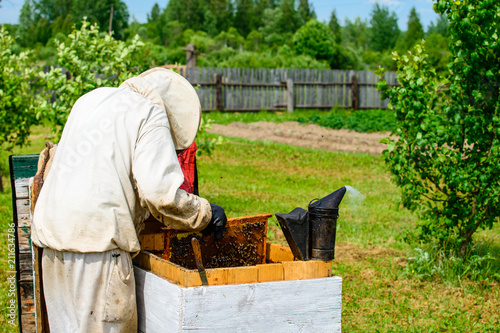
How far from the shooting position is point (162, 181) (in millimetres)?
2387

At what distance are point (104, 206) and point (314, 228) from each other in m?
0.97

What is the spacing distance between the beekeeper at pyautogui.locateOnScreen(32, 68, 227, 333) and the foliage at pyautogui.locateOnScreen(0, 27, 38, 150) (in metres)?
6.09

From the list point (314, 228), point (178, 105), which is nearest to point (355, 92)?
point (178, 105)

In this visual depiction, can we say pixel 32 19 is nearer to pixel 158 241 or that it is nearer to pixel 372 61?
pixel 372 61

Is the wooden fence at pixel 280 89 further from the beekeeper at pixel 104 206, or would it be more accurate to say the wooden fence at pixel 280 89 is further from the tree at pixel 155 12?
the tree at pixel 155 12

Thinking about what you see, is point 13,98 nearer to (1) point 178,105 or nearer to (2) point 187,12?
(1) point 178,105

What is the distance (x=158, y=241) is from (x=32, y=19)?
85179 mm

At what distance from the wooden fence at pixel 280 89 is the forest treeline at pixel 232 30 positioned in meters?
8.63

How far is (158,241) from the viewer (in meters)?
3.09

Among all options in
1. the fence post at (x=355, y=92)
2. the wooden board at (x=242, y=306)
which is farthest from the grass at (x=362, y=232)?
the fence post at (x=355, y=92)

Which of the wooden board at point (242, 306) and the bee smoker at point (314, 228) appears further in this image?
the bee smoker at point (314, 228)

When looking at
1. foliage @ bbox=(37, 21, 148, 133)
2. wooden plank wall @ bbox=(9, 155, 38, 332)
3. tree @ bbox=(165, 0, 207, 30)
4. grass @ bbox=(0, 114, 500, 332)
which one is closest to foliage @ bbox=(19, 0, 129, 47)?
tree @ bbox=(165, 0, 207, 30)

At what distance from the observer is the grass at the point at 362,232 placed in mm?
4602

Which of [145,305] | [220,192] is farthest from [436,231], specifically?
[220,192]
